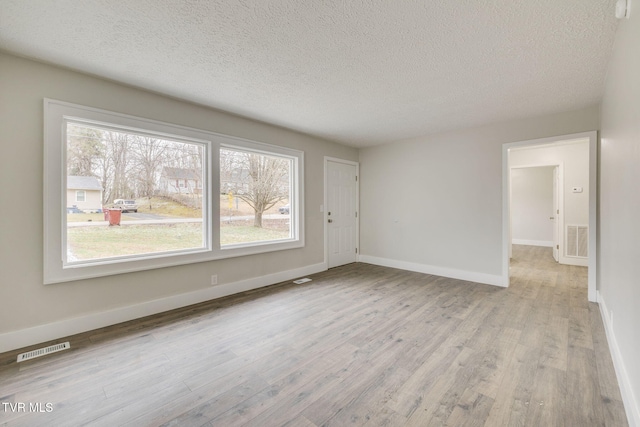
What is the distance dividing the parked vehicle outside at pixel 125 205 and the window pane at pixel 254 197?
3.27 feet

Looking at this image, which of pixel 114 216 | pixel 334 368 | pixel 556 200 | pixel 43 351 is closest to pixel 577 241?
pixel 556 200

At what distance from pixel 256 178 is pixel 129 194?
1692 millimetres

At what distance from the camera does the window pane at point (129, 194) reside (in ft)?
8.73

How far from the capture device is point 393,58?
90.4 inches

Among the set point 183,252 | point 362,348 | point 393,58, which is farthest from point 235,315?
point 393,58

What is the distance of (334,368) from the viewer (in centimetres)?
204

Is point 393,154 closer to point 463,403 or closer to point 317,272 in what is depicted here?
point 317,272

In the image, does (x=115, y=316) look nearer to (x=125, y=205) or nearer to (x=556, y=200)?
(x=125, y=205)

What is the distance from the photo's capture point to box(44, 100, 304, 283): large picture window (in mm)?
2514

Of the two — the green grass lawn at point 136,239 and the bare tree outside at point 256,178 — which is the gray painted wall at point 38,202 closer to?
the green grass lawn at point 136,239

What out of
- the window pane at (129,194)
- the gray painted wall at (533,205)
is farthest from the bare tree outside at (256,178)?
the gray painted wall at (533,205)

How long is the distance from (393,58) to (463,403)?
8.63 feet

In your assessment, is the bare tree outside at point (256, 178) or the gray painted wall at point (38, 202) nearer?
the gray painted wall at point (38, 202)

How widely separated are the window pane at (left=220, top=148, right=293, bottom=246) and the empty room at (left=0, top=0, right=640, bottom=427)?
1.3 inches
